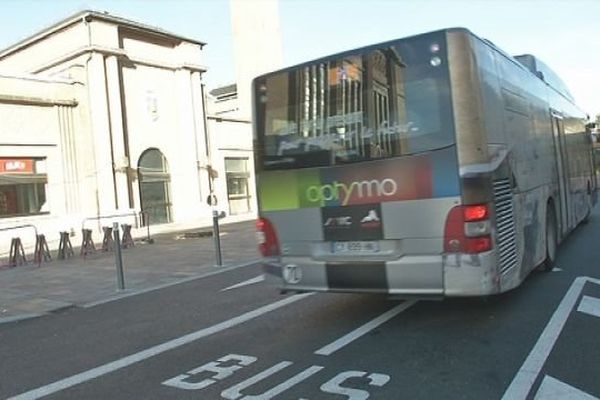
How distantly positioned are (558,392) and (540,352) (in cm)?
96

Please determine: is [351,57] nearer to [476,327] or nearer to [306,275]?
[306,275]

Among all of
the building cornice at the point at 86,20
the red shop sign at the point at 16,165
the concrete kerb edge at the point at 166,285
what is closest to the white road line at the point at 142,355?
the concrete kerb edge at the point at 166,285

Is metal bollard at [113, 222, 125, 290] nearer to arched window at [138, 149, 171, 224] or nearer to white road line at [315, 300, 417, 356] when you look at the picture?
white road line at [315, 300, 417, 356]

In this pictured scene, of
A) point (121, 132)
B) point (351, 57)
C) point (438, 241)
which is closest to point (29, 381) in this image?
point (438, 241)

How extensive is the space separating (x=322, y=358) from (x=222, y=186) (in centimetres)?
2806

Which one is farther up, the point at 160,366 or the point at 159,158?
the point at 159,158

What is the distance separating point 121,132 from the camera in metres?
27.2

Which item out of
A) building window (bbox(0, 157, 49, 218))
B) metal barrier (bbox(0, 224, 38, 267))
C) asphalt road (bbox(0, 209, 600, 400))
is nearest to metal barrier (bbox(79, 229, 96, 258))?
metal barrier (bbox(0, 224, 38, 267))

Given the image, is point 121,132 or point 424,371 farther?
point 121,132

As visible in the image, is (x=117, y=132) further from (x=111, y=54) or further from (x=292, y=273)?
(x=292, y=273)

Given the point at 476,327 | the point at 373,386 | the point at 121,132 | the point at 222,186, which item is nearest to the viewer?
the point at 373,386

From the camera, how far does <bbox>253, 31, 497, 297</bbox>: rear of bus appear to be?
5.70 m

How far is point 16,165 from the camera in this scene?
23781 millimetres

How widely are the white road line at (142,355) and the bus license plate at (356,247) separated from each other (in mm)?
1854
